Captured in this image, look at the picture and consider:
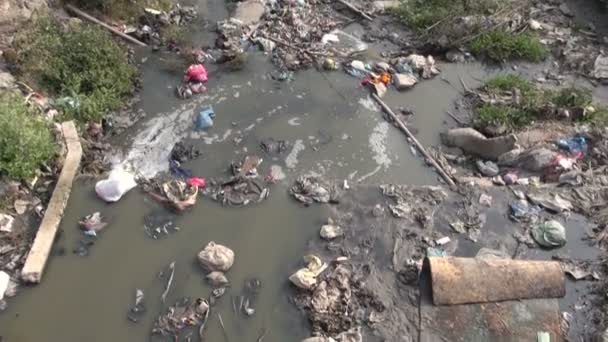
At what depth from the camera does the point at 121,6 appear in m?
7.57

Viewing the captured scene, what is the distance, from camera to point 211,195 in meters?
5.65

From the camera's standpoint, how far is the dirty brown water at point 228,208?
470cm

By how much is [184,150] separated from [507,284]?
3.82 meters

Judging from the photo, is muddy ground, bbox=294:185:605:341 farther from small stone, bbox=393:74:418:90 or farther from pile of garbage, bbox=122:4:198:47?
pile of garbage, bbox=122:4:198:47

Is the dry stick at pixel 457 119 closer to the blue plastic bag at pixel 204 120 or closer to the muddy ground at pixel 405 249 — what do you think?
the muddy ground at pixel 405 249

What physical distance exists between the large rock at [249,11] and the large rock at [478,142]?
141 inches

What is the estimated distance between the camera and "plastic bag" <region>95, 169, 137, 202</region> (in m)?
5.47

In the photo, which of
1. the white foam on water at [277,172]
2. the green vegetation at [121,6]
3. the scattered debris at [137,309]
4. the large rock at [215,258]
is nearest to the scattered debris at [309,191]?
the white foam on water at [277,172]

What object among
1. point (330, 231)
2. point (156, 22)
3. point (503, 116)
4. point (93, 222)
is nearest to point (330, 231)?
point (330, 231)

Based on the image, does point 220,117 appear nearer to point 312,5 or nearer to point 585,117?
point 312,5

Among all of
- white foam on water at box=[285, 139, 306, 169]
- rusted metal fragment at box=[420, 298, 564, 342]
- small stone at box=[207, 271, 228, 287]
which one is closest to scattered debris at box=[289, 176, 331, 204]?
white foam on water at box=[285, 139, 306, 169]

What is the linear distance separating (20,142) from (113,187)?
1.04 m

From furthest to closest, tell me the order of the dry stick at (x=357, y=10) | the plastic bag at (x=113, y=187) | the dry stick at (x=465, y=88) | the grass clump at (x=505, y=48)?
the dry stick at (x=357, y=10) < the grass clump at (x=505, y=48) < the dry stick at (x=465, y=88) < the plastic bag at (x=113, y=187)

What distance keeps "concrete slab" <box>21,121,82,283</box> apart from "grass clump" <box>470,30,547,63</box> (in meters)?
5.72
